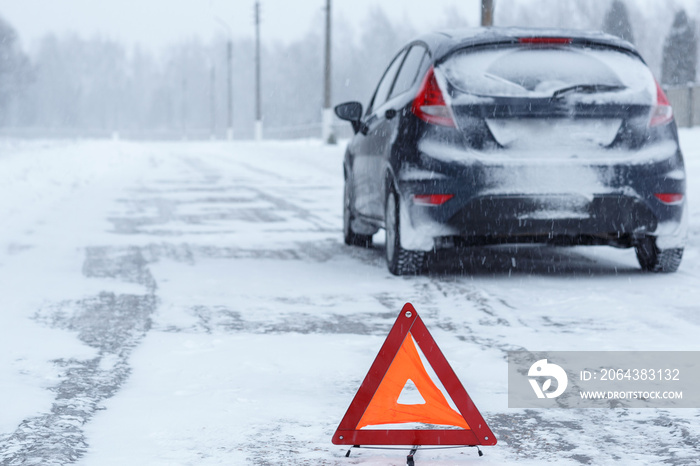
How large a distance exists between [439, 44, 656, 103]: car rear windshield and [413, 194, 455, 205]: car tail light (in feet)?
2.28

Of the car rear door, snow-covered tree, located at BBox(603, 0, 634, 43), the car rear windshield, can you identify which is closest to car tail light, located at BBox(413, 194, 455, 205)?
the car rear windshield

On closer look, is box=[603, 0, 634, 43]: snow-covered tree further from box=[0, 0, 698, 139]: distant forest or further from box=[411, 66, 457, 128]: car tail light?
box=[411, 66, 457, 128]: car tail light

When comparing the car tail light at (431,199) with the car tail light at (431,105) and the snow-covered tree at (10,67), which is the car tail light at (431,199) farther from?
the snow-covered tree at (10,67)

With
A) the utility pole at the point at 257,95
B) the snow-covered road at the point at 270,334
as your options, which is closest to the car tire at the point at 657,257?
the snow-covered road at the point at 270,334

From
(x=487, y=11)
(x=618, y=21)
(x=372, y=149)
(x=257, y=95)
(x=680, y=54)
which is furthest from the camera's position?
(x=257, y=95)

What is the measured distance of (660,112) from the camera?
23.8ft

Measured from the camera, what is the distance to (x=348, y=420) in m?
3.50

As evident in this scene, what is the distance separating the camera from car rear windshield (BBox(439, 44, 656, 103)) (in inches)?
278

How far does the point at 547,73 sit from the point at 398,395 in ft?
13.6

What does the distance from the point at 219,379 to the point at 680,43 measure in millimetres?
47653

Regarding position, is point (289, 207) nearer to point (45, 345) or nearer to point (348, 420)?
point (45, 345)

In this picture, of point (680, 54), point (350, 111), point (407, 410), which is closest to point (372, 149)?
point (350, 111)

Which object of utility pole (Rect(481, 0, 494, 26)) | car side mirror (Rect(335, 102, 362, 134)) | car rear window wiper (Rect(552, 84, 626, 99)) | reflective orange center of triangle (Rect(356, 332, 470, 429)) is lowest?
reflective orange center of triangle (Rect(356, 332, 470, 429))

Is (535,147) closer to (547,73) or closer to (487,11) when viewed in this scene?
(547,73)
